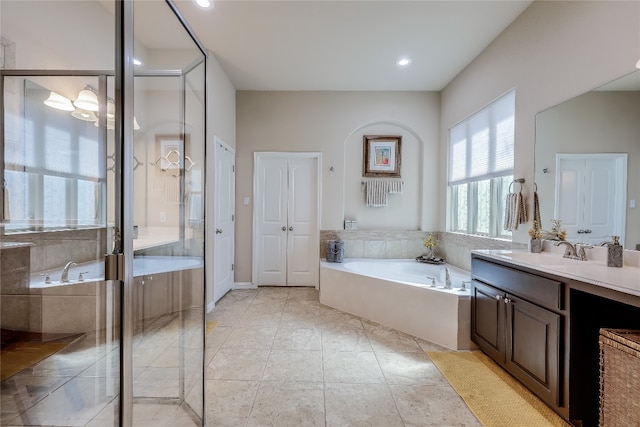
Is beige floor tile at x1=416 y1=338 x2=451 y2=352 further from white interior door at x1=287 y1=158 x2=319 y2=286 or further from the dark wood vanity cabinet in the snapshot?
white interior door at x1=287 y1=158 x2=319 y2=286

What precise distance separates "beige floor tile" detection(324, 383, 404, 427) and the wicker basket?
96cm

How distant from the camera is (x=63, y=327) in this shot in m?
1.80

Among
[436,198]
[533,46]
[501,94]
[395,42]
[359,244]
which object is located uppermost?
[395,42]

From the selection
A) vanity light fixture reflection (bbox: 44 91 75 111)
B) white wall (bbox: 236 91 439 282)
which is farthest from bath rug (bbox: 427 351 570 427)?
vanity light fixture reflection (bbox: 44 91 75 111)

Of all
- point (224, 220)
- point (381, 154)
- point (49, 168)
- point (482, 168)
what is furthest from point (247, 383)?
point (381, 154)

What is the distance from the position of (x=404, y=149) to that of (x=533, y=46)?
2.04 metres

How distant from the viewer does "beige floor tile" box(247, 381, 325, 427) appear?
1.62m

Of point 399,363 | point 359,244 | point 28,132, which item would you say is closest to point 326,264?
point 359,244

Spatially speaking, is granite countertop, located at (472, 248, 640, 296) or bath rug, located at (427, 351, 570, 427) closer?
granite countertop, located at (472, 248, 640, 296)

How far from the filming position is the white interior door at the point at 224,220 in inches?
140

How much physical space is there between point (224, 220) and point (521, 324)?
3.34m

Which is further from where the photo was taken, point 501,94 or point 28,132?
point 501,94

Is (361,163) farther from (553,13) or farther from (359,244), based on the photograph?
(553,13)

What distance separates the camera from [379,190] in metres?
4.29
